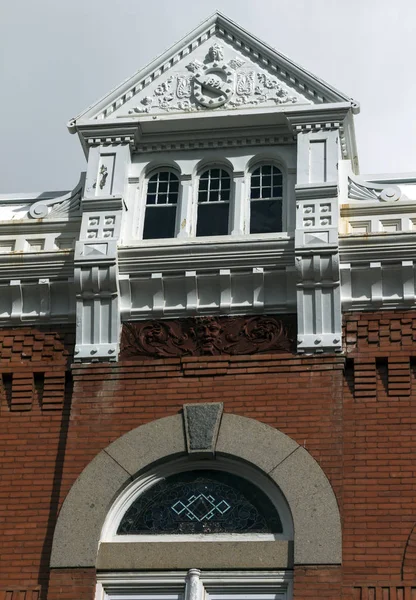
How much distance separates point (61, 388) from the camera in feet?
61.5

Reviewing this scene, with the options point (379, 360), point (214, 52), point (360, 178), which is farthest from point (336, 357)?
point (214, 52)

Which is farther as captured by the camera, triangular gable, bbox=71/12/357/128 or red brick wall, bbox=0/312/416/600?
triangular gable, bbox=71/12/357/128

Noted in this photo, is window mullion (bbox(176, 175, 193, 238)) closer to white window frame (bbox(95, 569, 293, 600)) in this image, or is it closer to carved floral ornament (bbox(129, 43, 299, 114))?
carved floral ornament (bbox(129, 43, 299, 114))

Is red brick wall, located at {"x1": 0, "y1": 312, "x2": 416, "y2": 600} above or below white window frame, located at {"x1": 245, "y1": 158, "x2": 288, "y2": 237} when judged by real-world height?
below

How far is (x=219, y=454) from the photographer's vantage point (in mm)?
17812

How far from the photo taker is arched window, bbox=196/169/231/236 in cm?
1959

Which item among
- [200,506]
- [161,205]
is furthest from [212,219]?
[200,506]

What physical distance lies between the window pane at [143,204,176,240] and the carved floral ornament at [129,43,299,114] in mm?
1514

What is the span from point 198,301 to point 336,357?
6.64ft

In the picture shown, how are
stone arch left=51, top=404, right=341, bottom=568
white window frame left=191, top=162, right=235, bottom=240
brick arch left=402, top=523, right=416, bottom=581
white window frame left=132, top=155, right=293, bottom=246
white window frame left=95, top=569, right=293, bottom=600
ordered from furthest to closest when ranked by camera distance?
white window frame left=191, top=162, right=235, bottom=240, white window frame left=132, top=155, right=293, bottom=246, stone arch left=51, top=404, right=341, bottom=568, white window frame left=95, top=569, right=293, bottom=600, brick arch left=402, top=523, right=416, bottom=581

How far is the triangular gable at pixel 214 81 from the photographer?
20203 mm

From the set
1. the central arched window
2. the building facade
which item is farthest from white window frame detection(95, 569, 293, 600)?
the central arched window

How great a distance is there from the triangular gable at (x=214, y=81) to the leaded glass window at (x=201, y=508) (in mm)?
5472

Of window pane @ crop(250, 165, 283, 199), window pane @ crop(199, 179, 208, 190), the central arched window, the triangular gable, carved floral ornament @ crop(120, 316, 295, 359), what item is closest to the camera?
the central arched window
